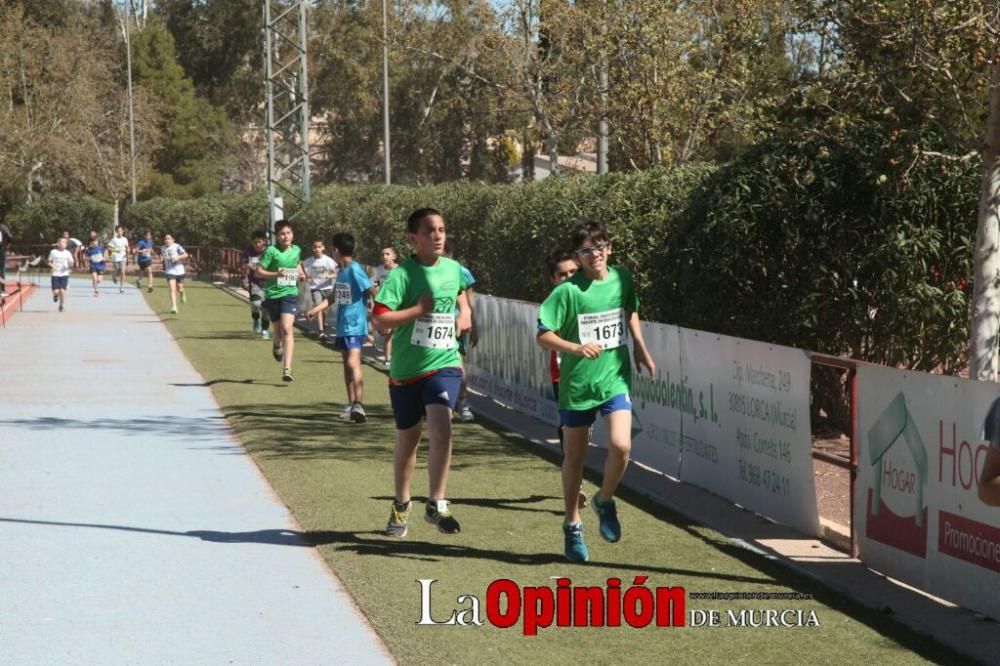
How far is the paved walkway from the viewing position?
7.29 meters

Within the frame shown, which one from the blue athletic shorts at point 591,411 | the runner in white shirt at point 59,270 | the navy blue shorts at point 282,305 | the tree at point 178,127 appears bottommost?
the runner in white shirt at point 59,270

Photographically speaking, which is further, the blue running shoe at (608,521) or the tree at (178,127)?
the tree at (178,127)

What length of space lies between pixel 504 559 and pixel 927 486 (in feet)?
7.69

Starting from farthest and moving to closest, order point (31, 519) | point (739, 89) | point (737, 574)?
1. point (739, 89)
2. point (31, 519)
3. point (737, 574)

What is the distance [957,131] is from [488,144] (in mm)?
68898

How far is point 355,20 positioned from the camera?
8212 cm

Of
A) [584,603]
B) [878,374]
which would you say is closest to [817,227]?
[878,374]

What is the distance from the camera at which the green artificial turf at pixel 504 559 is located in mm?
7105

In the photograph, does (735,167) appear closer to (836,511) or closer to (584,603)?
(836,511)

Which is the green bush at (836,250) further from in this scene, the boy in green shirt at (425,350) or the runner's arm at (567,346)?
the runner's arm at (567,346)

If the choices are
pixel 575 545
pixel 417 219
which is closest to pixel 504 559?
pixel 575 545

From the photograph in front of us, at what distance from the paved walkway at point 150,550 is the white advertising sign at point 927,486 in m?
2.84

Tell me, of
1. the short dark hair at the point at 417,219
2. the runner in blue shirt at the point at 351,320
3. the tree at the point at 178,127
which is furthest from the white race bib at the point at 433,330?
the tree at the point at 178,127

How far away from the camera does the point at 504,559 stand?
9.14 metres
